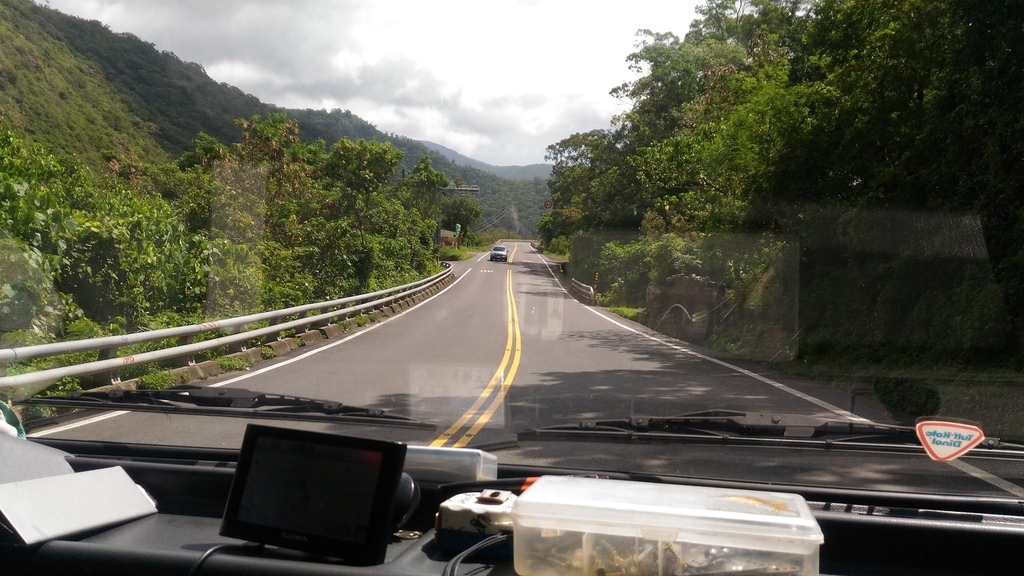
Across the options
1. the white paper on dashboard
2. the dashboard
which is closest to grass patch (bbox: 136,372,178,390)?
the dashboard

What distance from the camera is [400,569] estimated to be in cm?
246

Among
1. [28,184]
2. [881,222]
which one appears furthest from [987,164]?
[28,184]

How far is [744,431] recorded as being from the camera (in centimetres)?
492

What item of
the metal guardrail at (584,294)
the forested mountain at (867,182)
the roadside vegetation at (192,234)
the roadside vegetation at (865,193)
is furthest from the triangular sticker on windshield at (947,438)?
the metal guardrail at (584,294)

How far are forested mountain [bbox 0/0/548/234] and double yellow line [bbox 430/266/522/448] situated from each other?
A: 15.1 feet

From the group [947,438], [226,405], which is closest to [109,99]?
[226,405]

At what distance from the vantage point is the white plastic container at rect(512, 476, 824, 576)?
7.07ft

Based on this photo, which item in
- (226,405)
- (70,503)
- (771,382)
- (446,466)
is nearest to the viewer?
(70,503)

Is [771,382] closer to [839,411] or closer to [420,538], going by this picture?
[839,411]

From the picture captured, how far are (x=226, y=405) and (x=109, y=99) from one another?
844 inches

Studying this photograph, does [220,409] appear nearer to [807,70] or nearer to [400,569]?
[400,569]

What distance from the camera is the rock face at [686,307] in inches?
966

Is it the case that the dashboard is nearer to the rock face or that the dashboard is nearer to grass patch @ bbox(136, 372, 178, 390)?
grass patch @ bbox(136, 372, 178, 390)

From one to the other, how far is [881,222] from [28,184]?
14287 mm
